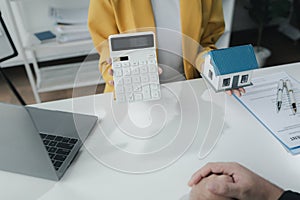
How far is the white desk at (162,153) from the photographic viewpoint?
618 millimetres

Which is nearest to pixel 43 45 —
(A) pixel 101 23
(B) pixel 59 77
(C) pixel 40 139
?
(B) pixel 59 77

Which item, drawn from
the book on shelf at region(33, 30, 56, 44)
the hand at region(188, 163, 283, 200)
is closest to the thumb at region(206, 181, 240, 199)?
the hand at region(188, 163, 283, 200)

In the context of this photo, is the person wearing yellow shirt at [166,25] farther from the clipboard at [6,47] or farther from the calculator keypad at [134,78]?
the clipboard at [6,47]

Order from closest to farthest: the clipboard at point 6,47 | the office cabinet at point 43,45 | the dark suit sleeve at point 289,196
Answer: the dark suit sleeve at point 289,196
the clipboard at point 6,47
the office cabinet at point 43,45

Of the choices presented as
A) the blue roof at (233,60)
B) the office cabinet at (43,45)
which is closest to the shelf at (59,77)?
the office cabinet at (43,45)

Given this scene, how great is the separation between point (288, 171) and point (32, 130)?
1.72 ft

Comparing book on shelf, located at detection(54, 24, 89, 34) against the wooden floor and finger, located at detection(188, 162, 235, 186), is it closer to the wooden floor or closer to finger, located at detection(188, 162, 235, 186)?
the wooden floor

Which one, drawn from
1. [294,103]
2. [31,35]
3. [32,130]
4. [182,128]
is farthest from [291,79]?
[31,35]

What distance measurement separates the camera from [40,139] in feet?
1.86

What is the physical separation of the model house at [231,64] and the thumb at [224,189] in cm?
29

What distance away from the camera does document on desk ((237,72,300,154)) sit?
2.32 feet

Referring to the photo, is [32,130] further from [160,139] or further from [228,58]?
[228,58]

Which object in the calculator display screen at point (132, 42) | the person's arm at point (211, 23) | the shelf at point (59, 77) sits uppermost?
the calculator display screen at point (132, 42)

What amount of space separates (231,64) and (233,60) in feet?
0.04
